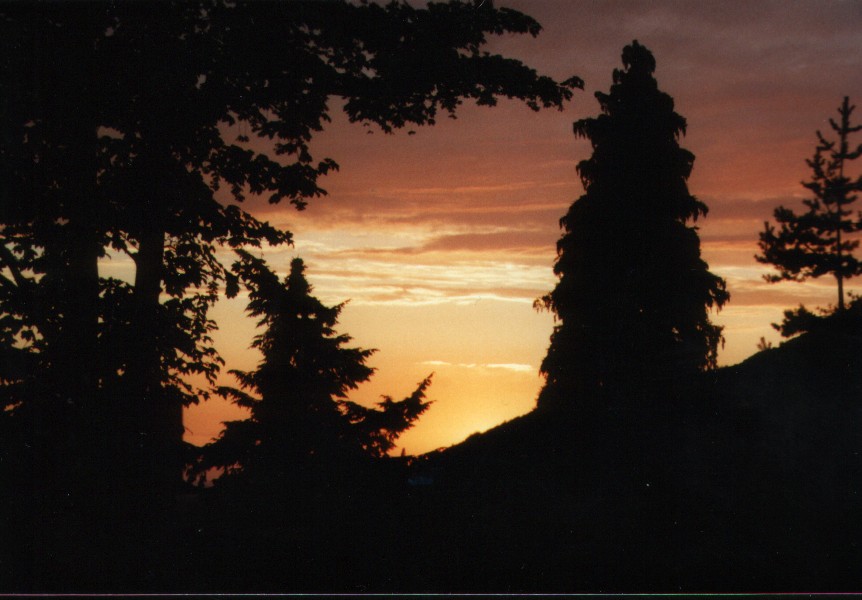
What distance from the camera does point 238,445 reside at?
877 inches

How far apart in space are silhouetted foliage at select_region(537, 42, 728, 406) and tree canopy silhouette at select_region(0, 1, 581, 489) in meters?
13.2

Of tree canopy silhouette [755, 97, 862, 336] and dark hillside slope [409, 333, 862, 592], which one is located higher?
tree canopy silhouette [755, 97, 862, 336]

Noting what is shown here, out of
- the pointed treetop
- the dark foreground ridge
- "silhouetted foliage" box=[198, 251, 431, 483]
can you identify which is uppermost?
the pointed treetop

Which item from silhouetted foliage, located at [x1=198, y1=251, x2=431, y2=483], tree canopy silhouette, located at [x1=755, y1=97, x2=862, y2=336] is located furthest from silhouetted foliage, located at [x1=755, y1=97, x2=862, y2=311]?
silhouetted foliage, located at [x1=198, y1=251, x2=431, y2=483]

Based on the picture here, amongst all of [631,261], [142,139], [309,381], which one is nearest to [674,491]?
[142,139]

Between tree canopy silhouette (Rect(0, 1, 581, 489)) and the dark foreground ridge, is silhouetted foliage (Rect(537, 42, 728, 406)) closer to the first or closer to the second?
the dark foreground ridge

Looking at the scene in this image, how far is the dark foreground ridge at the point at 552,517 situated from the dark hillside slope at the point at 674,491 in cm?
3

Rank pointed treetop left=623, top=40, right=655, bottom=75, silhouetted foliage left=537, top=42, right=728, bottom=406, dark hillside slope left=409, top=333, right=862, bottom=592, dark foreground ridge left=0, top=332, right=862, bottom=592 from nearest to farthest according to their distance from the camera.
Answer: dark foreground ridge left=0, top=332, right=862, bottom=592
dark hillside slope left=409, top=333, right=862, bottom=592
silhouetted foliage left=537, top=42, right=728, bottom=406
pointed treetop left=623, top=40, right=655, bottom=75

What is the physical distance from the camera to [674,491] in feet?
41.6

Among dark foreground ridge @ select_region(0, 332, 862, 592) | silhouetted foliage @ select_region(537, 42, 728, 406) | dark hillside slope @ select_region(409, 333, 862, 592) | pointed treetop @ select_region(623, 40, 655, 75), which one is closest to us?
dark foreground ridge @ select_region(0, 332, 862, 592)

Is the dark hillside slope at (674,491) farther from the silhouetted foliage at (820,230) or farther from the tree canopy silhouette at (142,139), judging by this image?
the silhouetted foliage at (820,230)

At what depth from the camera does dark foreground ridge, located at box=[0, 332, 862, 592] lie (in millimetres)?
10945

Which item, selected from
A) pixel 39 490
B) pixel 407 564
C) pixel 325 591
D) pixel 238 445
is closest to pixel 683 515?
pixel 407 564

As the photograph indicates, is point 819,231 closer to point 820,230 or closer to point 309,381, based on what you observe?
point 820,230
